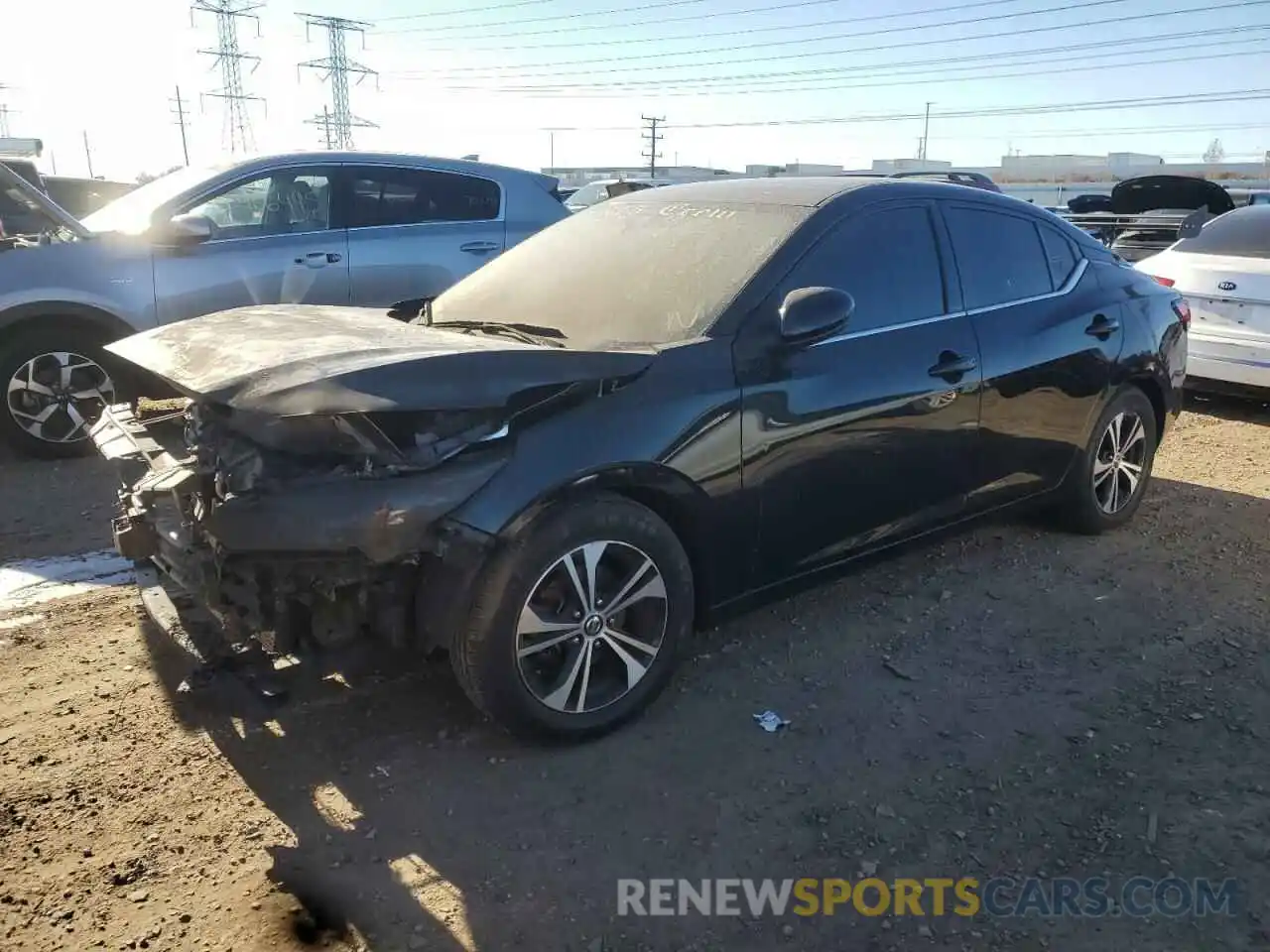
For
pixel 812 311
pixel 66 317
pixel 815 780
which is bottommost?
pixel 815 780

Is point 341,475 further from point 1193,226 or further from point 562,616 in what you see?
point 1193,226

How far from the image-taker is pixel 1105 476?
4.98 m

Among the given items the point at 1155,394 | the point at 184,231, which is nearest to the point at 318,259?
the point at 184,231

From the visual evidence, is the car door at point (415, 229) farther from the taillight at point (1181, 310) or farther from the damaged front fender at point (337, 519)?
the damaged front fender at point (337, 519)

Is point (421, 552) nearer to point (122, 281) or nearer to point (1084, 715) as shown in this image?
point (1084, 715)

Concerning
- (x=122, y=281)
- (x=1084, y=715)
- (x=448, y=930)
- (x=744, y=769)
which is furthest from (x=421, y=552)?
(x=122, y=281)

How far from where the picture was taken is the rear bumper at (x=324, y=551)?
269 centimetres

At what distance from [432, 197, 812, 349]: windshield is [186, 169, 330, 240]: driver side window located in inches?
115

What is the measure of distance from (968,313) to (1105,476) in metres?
1.43

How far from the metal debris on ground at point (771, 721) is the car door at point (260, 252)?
4632mm

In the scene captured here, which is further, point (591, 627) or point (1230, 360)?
point (1230, 360)

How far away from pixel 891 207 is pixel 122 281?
464 cm

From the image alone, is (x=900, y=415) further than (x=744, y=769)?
Yes

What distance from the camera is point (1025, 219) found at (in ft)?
15.1
